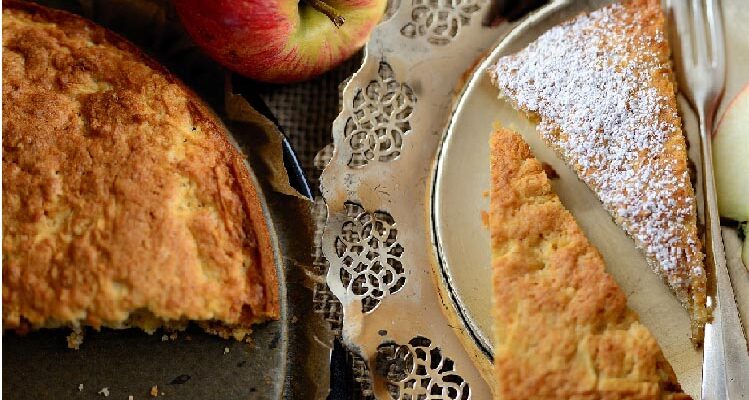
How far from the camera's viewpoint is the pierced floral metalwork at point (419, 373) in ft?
6.30

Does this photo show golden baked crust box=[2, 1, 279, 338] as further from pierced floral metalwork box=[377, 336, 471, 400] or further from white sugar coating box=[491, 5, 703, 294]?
white sugar coating box=[491, 5, 703, 294]

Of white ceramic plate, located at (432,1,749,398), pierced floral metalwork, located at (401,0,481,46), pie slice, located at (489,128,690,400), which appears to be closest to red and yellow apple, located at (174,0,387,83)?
pierced floral metalwork, located at (401,0,481,46)

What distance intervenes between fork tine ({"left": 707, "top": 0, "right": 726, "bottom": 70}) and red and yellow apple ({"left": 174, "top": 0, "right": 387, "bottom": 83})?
914 mm

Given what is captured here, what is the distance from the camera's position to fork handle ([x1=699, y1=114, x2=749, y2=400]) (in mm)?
1870

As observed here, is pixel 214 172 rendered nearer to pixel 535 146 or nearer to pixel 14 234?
pixel 14 234

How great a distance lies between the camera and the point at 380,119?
2.13 meters

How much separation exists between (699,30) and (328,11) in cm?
103

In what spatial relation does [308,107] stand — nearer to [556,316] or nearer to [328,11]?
[328,11]

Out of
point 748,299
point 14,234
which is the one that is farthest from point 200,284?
point 748,299

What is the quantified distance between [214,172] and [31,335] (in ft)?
1.92

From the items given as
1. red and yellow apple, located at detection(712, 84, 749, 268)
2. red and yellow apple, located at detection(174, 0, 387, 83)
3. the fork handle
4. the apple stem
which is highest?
the apple stem

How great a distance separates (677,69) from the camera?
7.16 ft

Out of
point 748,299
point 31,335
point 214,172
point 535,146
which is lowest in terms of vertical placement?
point 31,335

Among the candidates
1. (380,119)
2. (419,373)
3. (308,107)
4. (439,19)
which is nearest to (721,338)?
(419,373)
